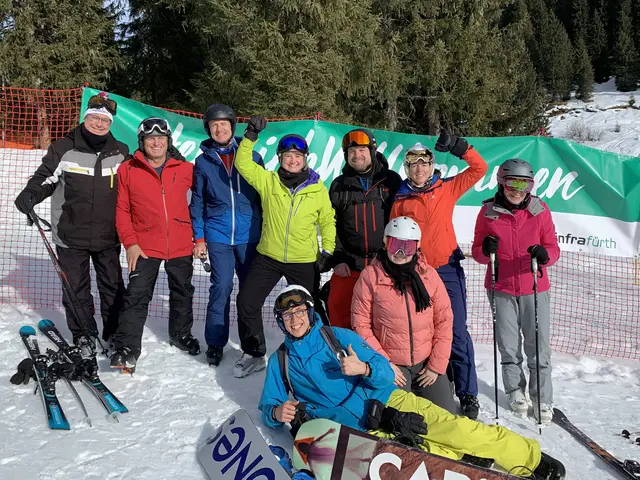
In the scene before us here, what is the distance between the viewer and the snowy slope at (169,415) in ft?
10.9

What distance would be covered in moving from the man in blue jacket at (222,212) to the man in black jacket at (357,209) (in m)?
0.76

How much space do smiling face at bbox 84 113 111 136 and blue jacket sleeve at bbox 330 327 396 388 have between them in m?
2.66

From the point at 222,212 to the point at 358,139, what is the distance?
4.27 feet

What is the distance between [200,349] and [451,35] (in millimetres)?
15577

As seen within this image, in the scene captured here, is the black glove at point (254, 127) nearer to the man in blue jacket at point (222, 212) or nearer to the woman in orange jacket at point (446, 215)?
the man in blue jacket at point (222, 212)

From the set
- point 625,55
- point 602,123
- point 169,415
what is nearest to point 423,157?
point 169,415

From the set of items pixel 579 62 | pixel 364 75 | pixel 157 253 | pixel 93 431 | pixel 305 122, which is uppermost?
pixel 579 62

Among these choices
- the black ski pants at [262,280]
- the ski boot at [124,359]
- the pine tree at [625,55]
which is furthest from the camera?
the pine tree at [625,55]

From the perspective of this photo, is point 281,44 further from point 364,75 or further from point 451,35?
point 451,35

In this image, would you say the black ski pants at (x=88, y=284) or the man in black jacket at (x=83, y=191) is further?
the black ski pants at (x=88, y=284)

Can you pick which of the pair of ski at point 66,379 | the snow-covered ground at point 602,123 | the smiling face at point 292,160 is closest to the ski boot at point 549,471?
the smiling face at point 292,160

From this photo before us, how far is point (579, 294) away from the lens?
27.0ft

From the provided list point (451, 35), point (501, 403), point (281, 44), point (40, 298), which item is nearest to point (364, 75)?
point (281, 44)

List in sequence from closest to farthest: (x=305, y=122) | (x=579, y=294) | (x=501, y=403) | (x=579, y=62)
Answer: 1. (x=501, y=403)
2. (x=305, y=122)
3. (x=579, y=294)
4. (x=579, y=62)
